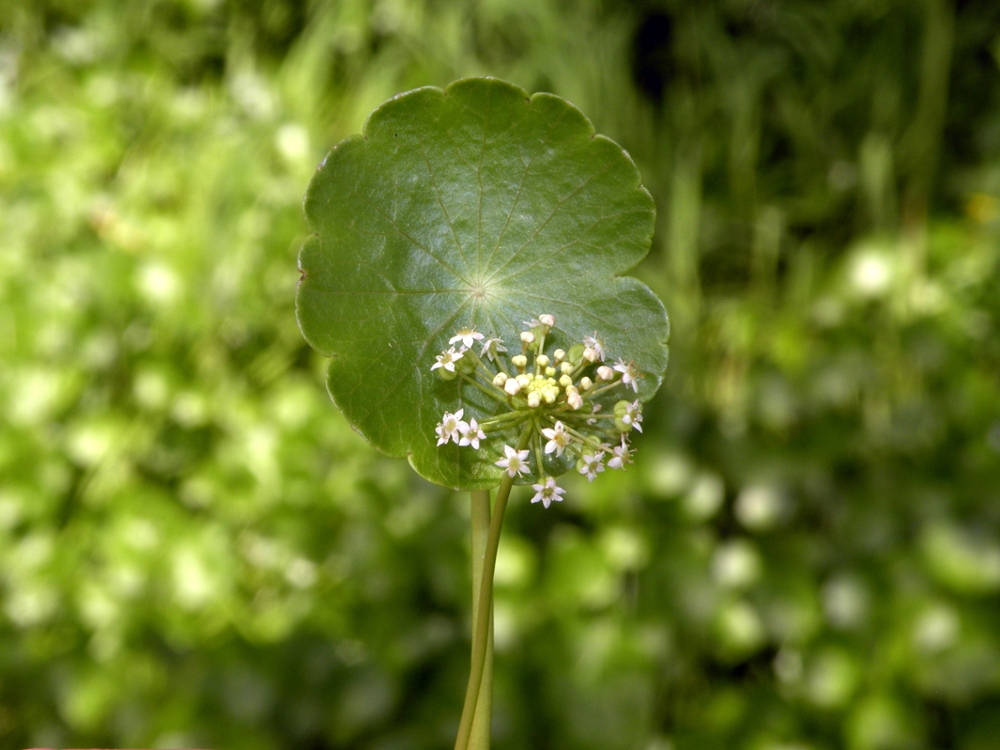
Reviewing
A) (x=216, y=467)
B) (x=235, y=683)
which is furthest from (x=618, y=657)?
(x=216, y=467)

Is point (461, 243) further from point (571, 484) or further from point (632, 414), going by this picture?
point (571, 484)

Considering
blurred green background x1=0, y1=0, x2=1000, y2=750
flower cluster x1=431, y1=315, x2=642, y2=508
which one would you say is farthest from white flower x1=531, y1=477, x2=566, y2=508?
blurred green background x1=0, y1=0, x2=1000, y2=750

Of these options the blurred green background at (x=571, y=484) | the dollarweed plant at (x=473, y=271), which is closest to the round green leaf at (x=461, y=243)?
the dollarweed plant at (x=473, y=271)

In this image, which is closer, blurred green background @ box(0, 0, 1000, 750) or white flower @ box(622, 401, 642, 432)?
white flower @ box(622, 401, 642, 432)

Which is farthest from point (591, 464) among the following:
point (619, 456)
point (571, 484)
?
point (571, 484)

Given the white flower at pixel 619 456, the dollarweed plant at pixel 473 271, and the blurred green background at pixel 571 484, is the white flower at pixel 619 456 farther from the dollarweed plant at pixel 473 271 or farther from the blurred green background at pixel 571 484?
the blurred green background at pixel 571 484

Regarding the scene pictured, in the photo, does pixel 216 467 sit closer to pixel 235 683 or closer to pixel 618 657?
pixel 235 683

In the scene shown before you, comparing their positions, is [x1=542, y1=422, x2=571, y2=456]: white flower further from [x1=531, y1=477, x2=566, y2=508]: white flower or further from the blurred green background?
the blurred green background
